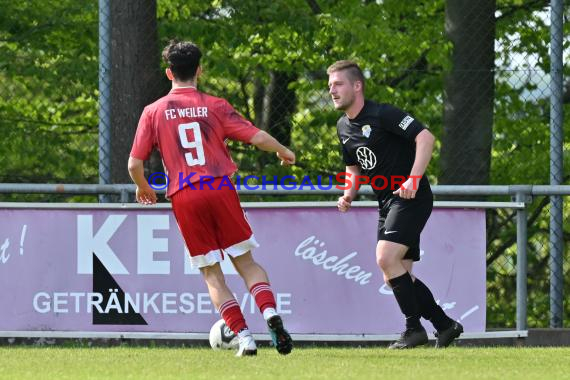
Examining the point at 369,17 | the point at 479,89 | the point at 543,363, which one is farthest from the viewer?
the point at 369,17

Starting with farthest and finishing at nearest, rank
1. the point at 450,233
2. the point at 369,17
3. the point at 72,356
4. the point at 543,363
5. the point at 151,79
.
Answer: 1. the point at 369,17
2. the point at 151,79
3. the point at 450,233
4. the point at 72,356
5. the point at 543,363

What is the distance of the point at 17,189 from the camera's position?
9.33 meters

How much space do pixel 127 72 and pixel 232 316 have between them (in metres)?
3.67

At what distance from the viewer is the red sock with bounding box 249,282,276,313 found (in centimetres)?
717

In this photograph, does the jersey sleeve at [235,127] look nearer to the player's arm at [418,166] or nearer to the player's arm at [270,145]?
the player's arm at [270,145]

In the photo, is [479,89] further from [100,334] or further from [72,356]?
[72,356]

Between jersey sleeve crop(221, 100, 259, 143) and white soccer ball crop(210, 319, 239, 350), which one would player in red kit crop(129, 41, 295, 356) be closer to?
jersey sleeve crop(221, 100, 259, 143)

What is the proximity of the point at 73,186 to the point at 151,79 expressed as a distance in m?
1.55

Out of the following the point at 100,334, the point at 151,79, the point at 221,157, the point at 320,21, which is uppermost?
the point at 320,21

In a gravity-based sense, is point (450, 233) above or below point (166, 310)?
above

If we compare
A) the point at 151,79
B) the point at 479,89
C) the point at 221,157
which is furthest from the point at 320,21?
the point at 221,157

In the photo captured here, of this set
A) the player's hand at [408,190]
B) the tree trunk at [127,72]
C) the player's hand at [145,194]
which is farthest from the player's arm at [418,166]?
the tree trunk at [127,72]

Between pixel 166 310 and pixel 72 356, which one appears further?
pixel 166 310

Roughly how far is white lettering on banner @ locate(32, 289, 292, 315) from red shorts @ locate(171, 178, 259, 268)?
5.54 ft
